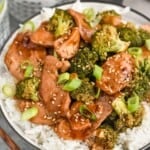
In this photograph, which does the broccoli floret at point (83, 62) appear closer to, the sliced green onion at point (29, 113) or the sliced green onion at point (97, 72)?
the sliced green onion at point (97, 72)

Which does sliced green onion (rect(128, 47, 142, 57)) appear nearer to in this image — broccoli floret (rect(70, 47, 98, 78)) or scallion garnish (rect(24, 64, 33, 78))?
broccoli floret (rect(70, 47, 98, 78))

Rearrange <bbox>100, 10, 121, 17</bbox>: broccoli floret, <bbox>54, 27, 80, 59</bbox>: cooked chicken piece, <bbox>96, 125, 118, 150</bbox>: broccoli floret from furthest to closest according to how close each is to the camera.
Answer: <bbox>100, 10, 121, 17</bbox>: broccoli floret < <bbox>54, 27, 80, 59</bbox>: cooked chicken piece < <bbox>96, 125, 118, 150</bbox>: broccoli floret

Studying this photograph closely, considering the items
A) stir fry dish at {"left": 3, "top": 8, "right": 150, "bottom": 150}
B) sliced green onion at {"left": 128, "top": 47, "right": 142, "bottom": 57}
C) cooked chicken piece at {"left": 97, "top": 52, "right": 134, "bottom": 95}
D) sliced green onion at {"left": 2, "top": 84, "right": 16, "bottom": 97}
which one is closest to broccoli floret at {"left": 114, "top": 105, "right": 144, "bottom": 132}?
stir fry dish at {"left": 3, "top": 8, "right": 150, "bottom": 150}

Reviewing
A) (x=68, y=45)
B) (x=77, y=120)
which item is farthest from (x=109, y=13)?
(x=77, y=120)

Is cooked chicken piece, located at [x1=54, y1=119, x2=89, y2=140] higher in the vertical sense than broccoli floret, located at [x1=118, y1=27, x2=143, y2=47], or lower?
lower

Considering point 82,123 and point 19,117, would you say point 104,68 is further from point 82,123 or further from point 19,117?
point 19,117

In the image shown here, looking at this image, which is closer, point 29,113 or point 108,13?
point 29,113

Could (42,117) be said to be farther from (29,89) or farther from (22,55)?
(22,55)
